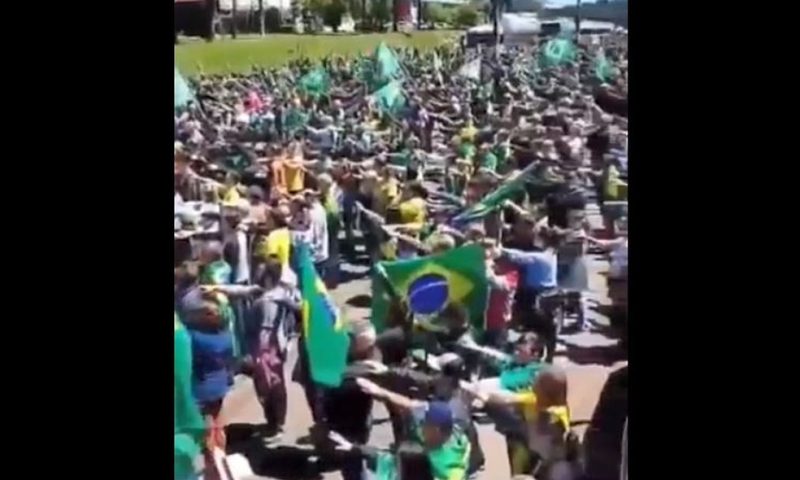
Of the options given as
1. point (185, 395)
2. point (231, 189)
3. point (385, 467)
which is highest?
point (231, 189)

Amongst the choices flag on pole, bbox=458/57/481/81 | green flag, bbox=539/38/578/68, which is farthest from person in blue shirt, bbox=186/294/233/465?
green flag, bbox=539/38/578/68

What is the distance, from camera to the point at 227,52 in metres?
2.37

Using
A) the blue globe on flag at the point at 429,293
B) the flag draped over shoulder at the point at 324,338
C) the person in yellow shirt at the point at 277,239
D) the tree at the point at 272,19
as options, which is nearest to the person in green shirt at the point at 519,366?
the blue globe on flag at the point at 429,293

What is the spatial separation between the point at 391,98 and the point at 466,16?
18 cm

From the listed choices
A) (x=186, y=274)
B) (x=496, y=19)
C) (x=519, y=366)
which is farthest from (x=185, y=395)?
(x=496, y=19)

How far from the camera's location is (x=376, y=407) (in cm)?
238

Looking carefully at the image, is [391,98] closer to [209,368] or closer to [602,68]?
[602,68]

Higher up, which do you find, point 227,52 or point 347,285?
point 227,52

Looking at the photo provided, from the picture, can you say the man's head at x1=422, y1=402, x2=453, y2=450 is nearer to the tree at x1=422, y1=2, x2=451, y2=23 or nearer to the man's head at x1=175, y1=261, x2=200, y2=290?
the man's head at x1=175, y1=261, x2=200, y2=290

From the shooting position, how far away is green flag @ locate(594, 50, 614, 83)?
2338mm
